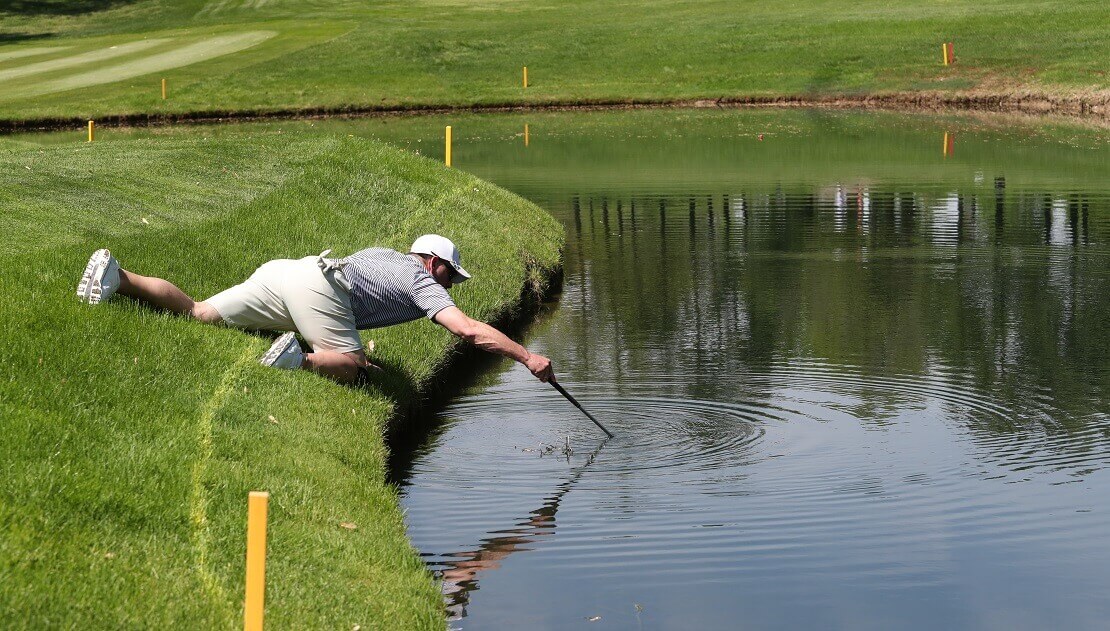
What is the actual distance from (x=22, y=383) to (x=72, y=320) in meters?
1.51

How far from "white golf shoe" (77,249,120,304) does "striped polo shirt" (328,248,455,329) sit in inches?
63.7

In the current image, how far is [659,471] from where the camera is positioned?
36.8 ft

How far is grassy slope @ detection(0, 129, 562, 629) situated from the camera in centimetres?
718

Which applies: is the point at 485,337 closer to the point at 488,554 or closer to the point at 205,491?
the point at 488,554

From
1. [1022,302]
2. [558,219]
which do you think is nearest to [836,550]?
[1022,302]

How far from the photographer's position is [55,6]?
7700 cm

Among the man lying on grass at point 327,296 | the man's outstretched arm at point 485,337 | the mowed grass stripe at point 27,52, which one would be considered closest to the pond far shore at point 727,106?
the mowed grass stripe at point 27,52

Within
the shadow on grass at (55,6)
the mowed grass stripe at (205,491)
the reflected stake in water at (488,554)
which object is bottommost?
the reflected stake in water at (488,554)

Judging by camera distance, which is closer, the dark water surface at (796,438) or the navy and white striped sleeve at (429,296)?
the dark water surface at (796,438)

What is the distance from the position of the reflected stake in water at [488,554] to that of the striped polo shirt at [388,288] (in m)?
1.66

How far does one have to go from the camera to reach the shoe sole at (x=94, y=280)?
11.1m

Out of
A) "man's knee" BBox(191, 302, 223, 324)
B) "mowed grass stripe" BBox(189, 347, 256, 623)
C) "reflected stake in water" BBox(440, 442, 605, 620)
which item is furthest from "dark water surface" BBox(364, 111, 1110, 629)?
"man's knee" BBox(191, 302, 223, 324)

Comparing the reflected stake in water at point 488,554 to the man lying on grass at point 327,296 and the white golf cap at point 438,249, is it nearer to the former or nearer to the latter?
the man lying on grass at point 327,296

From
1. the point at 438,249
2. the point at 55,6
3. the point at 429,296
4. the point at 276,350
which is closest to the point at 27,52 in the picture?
the point at 55,6
